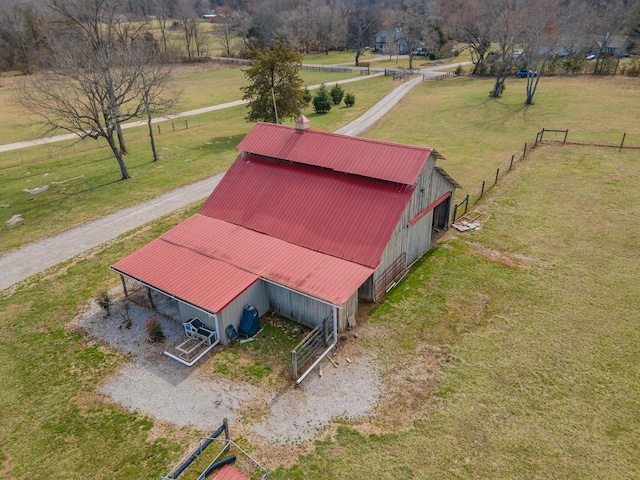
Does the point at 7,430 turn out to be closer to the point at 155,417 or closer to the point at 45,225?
the point at 155,417

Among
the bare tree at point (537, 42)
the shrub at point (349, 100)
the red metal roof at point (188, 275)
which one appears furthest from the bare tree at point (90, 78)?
the bare tree at point (537, 42)

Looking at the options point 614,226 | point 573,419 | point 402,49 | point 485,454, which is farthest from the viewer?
point 402,49

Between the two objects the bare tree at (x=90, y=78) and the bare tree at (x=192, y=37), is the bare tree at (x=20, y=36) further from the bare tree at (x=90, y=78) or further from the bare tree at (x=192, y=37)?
the bare tree at (x=90, y=78)

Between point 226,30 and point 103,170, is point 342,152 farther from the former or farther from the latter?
point 226,30

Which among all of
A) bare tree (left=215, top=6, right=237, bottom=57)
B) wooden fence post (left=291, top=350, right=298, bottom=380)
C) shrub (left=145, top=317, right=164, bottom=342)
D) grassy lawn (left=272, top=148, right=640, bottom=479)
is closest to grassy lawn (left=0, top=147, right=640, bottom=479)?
grassy lawn (left=272, top=148, right=640, bottom=479)

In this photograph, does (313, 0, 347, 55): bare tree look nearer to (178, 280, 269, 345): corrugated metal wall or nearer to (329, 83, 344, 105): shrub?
(329, 83, 344, 105): shrub

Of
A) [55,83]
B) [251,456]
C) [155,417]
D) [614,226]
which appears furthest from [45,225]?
[614,226]
